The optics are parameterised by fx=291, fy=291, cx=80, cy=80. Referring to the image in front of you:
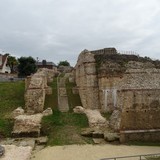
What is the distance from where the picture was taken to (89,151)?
15734 mm

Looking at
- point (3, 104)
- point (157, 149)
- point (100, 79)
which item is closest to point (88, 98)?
point (100, 79)

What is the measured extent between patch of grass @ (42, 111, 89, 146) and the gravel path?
1122 mm

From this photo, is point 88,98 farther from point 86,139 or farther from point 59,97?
point 86,139

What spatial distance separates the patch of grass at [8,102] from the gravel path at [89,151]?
4.71 meters

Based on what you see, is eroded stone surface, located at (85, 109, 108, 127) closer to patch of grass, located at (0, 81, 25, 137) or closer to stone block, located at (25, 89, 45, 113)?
stone block, located at (25, 89, 45, 113)

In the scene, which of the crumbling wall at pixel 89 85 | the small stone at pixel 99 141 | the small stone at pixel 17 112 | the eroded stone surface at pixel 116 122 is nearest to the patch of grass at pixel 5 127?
the small stone at pixel 17 112

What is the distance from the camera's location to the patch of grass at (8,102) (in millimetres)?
20244

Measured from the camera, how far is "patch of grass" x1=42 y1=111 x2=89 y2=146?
17.8m

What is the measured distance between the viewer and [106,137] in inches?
700

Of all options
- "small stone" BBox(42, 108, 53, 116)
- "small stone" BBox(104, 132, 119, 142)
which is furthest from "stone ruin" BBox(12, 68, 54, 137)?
"small stone" BBox(104, 132, 119, 142)

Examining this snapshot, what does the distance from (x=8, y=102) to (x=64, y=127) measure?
27.9 feet

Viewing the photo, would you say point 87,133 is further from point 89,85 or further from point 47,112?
point 89,85

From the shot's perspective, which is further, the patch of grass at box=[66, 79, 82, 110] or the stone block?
the patch of grass at box=[66, 79, 82, 110]

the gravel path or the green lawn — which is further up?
the green lawn
